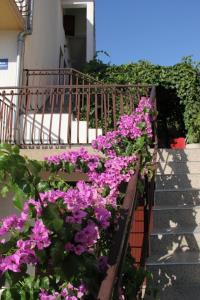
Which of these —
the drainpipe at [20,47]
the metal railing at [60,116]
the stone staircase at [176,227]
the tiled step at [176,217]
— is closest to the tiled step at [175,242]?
the stone staircase at [176,227]

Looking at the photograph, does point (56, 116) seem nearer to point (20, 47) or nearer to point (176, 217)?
point (20, 47)

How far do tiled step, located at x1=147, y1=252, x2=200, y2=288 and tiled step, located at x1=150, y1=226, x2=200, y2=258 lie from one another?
11.6 inches

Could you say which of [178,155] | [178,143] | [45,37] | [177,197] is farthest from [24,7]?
[177,197]

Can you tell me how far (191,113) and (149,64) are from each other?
1.57 m

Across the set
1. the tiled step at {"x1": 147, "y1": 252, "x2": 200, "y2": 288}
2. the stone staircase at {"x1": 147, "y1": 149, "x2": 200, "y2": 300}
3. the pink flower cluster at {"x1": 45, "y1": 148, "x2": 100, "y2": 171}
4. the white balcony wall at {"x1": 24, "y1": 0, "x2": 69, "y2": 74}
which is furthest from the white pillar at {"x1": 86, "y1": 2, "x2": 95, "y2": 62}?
the tiled step at {"x1": 147, "y1": 252, "x2": 200, "y2": 288}

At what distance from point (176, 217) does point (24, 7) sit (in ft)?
18.4

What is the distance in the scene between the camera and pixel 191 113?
9.44 meters

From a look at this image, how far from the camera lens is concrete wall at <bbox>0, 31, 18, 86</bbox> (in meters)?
7.79

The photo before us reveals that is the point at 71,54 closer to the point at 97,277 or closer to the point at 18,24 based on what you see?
the point at 18,24

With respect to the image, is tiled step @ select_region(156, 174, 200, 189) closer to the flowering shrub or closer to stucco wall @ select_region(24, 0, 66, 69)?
the flowering shrub

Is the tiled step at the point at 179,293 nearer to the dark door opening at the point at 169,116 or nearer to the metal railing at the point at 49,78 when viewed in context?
the metal railing at the point at 49,78

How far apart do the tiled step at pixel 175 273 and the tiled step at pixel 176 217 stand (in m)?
0.73

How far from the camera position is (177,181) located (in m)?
5.12

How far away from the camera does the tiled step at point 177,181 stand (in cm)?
507
